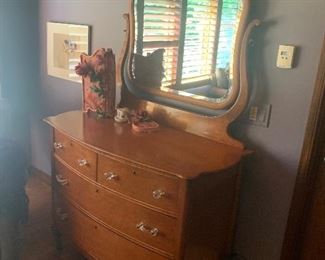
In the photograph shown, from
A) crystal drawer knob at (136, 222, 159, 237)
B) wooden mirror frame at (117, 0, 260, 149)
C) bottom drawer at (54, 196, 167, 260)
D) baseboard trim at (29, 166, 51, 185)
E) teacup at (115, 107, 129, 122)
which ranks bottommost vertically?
baseboard trim at (29, 166, 51, 185)

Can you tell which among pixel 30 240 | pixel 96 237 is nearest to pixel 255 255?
pixel 96 237

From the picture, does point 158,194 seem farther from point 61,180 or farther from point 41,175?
point 41,175

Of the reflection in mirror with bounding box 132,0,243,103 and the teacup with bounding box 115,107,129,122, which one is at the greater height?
the reflection in mirror with bounding box 132,0,243,103

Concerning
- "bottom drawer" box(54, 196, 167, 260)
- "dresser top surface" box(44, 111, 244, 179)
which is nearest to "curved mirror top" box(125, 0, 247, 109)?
"dresser top surface" box(44, 111, 244, 179)

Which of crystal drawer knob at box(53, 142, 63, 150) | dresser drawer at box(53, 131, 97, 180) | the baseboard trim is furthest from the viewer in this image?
the baseboard trim

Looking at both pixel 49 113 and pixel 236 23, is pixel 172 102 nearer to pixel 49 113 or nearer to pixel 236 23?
pixel 236 23

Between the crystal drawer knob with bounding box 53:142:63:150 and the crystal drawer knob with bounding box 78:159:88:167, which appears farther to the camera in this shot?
the crystal drawer knob with bounding box 53:142:63:150

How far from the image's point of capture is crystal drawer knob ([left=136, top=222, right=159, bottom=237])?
1.67 meters

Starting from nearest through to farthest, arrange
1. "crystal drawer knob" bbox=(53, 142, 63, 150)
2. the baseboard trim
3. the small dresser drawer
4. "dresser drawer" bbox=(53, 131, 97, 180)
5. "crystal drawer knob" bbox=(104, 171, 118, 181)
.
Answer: the small dresser drawer
"crystal drawer knob" bbox=(104, 171, 118, 181)
"dresser drawer" bbox=(53, 131, 97, 180)
"crystal drawer knob" bbox=(53, 142, 63, 150)
the baseboard trim

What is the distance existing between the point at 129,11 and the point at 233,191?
122 centimetres

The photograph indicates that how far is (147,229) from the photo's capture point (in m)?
1.70

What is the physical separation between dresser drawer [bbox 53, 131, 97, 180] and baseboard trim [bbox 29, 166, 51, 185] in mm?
1191

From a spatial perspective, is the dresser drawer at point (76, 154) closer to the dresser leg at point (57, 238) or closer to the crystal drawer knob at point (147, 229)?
the crystal drawer knob at point (147, 229)

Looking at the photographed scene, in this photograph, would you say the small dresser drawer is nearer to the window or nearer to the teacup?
the teacup
